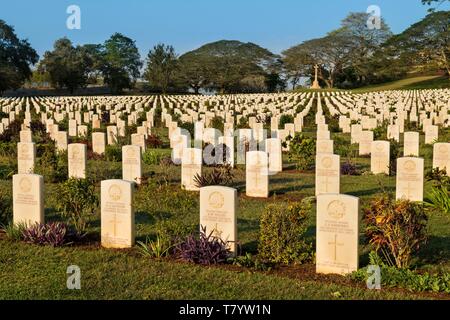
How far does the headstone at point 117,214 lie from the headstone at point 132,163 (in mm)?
4975

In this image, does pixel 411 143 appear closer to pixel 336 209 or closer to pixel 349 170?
pixel 349 170

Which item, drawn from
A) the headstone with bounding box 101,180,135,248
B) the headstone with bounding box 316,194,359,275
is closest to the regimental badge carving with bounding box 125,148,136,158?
the headstone with bounding box 101,180,135,248

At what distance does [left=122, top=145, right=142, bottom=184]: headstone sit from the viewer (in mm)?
13273

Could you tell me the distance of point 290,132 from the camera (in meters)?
19.5

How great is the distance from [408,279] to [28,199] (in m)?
5.45

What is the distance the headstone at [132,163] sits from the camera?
13273 mm

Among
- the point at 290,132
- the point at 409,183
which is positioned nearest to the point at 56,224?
the point at 409,183

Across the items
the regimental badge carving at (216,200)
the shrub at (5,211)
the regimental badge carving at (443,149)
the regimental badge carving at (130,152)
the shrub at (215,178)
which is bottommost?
the shrub at (5,211)

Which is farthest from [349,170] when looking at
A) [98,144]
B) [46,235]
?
[46,235]

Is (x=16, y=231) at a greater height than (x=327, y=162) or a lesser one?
lesser

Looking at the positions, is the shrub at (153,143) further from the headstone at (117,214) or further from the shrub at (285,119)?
the headstone at (117,214)

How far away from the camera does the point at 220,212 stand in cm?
777

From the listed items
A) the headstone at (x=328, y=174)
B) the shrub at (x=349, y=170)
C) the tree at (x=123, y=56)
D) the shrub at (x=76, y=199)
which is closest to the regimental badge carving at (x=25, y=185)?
the shrub at (x=76, y=199)

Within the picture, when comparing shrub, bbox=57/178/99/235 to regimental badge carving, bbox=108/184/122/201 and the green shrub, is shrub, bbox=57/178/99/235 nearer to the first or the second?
Answer: regimental badge carving, bbox=108/184/122/201
